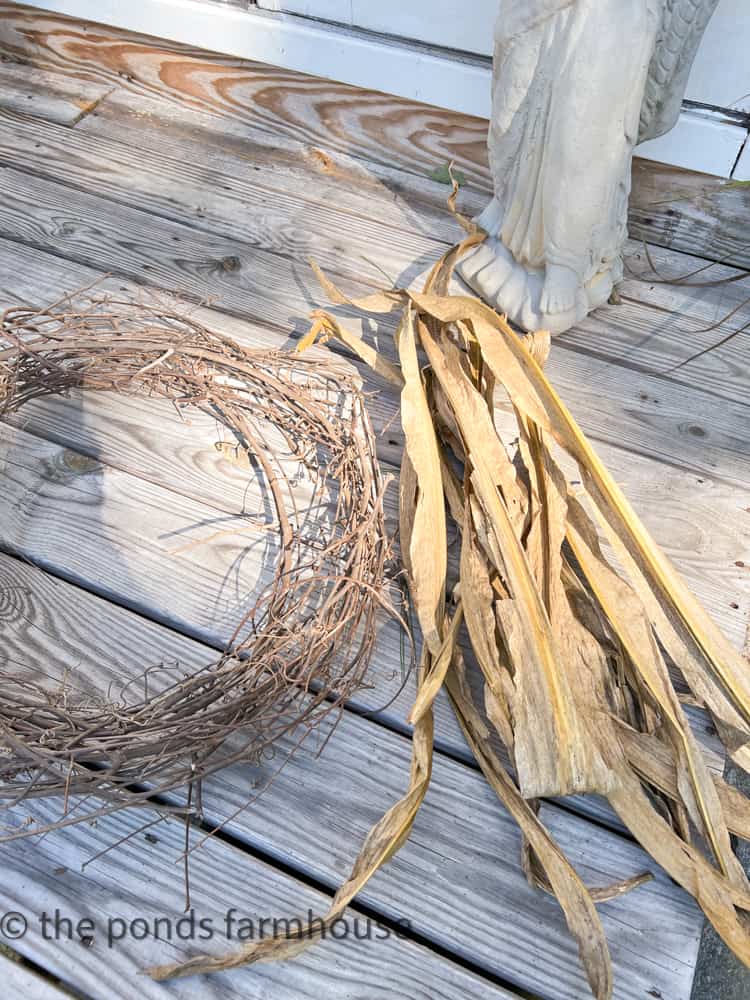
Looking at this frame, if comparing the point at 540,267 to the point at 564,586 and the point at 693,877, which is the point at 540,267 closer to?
the point at 564,586

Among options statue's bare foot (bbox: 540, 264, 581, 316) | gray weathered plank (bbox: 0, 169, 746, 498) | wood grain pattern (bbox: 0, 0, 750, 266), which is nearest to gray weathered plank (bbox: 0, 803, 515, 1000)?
gray weathered plank (bbox: 0, 169, 746, 498)

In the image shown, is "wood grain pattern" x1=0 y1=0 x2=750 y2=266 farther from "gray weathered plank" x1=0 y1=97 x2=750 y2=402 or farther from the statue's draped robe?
the statue's draped robe

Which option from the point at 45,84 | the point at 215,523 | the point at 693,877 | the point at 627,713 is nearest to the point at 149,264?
the point at 215,523

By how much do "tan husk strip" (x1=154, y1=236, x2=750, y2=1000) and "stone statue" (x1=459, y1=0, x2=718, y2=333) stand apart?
0.76 feet

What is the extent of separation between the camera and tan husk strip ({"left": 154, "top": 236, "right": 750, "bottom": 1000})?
30.5 inches

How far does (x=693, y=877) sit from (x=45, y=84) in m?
1.74

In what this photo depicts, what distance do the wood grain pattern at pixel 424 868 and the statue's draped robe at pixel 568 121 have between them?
70 cm

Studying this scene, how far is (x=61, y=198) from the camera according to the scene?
148 cm

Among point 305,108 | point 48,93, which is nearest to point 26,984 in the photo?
point 305,108

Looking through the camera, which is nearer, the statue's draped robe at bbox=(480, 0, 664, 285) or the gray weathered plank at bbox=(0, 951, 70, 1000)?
the gray weathered plank at bbox=(0, 951, 70, 1000)

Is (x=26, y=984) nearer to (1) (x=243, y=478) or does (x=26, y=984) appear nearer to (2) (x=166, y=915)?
(2) (x=166, y=915)

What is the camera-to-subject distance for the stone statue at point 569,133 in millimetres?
1024

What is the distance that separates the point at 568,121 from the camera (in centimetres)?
108

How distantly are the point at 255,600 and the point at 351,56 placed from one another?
39.7 inches
